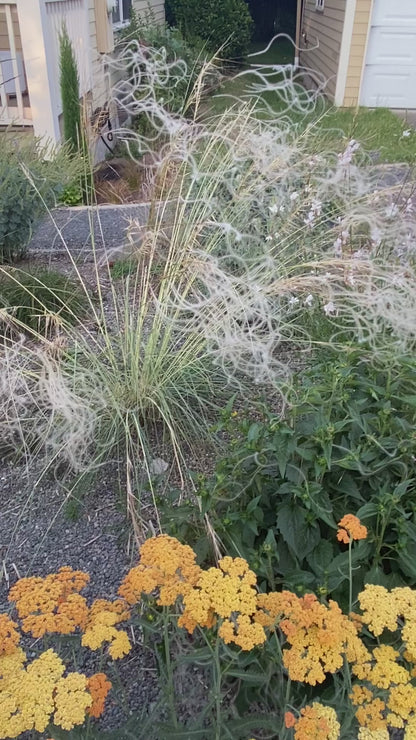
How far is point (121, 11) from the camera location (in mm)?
9047

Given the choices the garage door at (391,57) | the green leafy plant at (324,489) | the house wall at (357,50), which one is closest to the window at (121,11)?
the house wall at (357,50)

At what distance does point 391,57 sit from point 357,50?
0.52 meters

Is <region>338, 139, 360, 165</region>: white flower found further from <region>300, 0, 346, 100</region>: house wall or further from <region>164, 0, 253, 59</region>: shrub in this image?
<region>164, 0, 253, 59</region>: shrub

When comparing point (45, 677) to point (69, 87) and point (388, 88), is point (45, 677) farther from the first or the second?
point (388, 88)

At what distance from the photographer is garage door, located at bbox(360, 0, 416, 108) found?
8555 millimetres

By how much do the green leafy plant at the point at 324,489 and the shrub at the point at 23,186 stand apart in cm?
235

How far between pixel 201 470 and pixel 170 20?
13803 millimetres

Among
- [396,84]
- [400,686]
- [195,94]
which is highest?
[195,94]

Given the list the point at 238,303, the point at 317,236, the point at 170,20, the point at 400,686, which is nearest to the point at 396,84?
the point at 170,20

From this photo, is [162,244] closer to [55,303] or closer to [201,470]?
[55,303]

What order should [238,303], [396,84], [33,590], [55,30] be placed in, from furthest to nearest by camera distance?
A: [396,84]
[55,30]
[238,303]
[33,590]

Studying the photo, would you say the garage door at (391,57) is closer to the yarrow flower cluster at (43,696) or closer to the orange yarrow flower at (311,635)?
the orange yarrow flower at (311,635)

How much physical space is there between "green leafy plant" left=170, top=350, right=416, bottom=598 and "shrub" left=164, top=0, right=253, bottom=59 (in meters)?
13.2

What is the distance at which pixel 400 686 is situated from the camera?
105 cm
